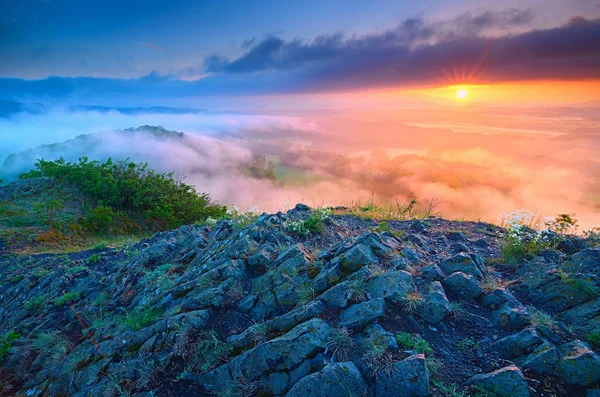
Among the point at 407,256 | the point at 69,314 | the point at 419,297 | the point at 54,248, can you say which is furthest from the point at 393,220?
the point at 54,248

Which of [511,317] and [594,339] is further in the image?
[511,317]

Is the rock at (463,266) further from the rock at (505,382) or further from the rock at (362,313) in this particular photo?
the rock at (505,382)

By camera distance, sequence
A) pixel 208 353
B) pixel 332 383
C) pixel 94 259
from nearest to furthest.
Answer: pixel 332 383 < pixel 208 353 < pixel 94 259

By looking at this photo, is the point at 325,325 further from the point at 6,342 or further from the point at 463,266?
the point at 6,342

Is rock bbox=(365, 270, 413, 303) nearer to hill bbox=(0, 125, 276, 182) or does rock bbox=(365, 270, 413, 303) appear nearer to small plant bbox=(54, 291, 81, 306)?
small plant bbox=(54, 291, 81, 306)

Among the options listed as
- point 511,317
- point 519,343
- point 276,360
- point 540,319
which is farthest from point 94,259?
point 540,319

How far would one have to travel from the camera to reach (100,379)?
653 cm

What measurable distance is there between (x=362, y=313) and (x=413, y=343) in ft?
3.02

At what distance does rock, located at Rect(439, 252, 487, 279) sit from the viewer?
275 inches

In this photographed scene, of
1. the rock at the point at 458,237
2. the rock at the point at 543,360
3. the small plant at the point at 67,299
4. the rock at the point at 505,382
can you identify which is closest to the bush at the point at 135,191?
the small plant at the point at 67,299

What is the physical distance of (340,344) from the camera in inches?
205

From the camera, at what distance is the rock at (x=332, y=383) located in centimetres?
459

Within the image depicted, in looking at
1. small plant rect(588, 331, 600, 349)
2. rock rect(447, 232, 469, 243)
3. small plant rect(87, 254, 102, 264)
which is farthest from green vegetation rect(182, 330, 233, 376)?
small plant rect(87, 254, 102, 264)

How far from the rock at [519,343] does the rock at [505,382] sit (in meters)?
0.52
